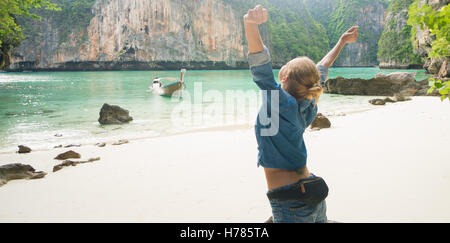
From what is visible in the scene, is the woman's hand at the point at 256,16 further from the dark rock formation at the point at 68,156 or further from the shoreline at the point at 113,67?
the shoreline at the point at 113,67

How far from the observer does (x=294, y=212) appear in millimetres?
1575

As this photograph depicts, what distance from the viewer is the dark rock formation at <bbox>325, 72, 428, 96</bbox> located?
19734mm

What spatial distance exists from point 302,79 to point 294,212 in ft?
2.34

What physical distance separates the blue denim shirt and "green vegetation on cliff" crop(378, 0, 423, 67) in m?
81.8

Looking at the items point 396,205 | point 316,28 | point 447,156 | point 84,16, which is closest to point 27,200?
point 396,205

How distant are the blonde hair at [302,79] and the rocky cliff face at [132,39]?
8749 centimetres

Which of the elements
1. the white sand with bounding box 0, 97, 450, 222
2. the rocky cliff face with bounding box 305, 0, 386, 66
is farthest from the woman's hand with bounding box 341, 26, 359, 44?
the rocky cliff face with bounding box 305, 0, 386, 66

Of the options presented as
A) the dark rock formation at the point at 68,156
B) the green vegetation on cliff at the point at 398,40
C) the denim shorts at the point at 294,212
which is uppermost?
the green vegetation on cliff at the point at 398,40

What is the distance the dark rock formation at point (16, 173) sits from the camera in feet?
15.3

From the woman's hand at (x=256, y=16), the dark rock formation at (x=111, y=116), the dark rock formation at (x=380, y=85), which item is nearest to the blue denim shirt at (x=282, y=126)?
the woman's hand at (x=256, y=16)

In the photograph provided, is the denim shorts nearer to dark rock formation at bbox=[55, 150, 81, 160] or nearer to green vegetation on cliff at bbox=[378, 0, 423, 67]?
dark rock formation at bbox=[55, 150, 81, 160]

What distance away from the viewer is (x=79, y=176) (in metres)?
4.82
